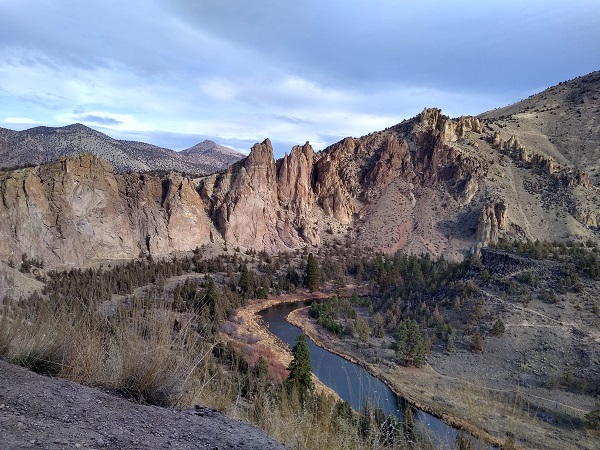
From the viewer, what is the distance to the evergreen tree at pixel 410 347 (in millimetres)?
24297

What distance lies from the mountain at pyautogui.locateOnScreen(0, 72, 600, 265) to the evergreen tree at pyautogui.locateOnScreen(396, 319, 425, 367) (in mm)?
30368

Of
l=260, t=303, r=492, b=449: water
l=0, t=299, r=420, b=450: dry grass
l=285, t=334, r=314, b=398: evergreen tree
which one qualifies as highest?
l=0, t=299, r=420, b=450: dry grass

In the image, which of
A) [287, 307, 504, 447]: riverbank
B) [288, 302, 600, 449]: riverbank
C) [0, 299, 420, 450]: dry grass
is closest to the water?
[287, 307, 504, 447]: riverbank

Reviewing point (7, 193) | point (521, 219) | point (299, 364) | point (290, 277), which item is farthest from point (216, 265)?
point (521, 219)

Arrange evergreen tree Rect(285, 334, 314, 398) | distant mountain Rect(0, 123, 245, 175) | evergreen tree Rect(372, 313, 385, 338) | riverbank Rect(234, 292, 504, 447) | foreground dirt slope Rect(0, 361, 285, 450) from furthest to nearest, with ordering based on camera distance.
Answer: distant mountain Rect(0, 123, 245, 175)
evergreen tree Rect(372, 313, 385, 338)
riverbank Rect(234, 292, 504, 447)
evergreen tree Rect(285, 334, 314, 398)
foreground dirt slope Rect(0, 361, 285, 450)

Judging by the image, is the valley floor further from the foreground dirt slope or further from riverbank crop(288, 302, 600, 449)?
the foreground dirt slope

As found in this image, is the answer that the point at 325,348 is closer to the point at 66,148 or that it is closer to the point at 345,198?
the point at 345,198

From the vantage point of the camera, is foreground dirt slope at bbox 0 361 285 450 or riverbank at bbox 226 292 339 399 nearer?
foreground dirt slope at bbox 0 361 285 450

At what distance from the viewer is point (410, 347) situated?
2470 cm

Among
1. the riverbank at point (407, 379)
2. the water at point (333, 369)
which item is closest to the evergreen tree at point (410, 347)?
the riverbank at point (407, 379)

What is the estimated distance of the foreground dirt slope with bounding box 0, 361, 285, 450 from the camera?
255cm

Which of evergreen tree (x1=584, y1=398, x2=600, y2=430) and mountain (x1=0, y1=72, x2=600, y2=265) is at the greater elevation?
mountain (x1=0, y1=72, x2=600, y2=265)

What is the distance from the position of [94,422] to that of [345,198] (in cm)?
6247

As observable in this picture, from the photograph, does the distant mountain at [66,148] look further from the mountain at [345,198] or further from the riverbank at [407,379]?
the riverbank at [407,379]
